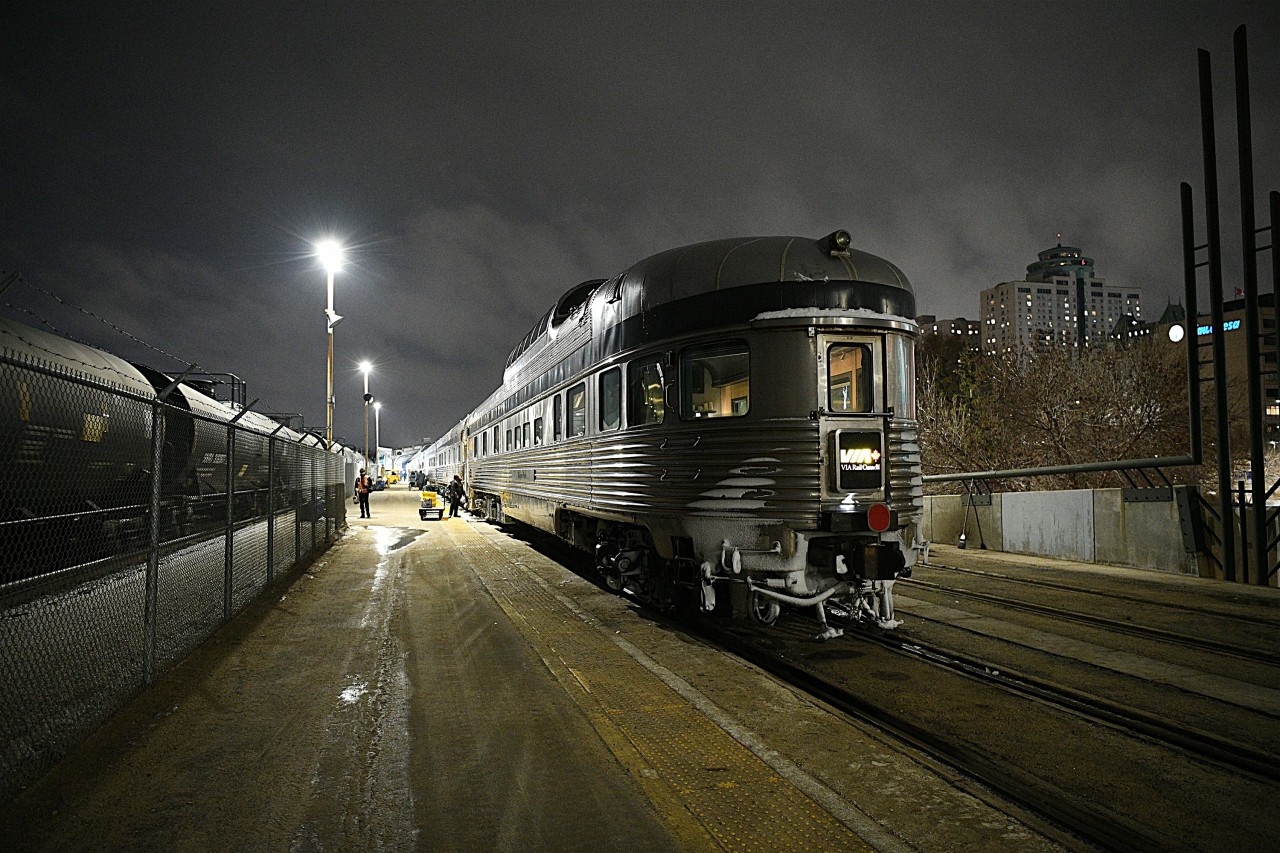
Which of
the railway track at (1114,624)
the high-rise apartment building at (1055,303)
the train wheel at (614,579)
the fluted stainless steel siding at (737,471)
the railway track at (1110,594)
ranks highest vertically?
the high-rise apartment building at (1055,303)

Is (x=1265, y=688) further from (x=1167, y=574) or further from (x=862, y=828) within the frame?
(x=1167, y=574)

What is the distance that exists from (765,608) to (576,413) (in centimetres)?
411

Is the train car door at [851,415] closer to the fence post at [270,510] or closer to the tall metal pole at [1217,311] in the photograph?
the fence post at [270,510]

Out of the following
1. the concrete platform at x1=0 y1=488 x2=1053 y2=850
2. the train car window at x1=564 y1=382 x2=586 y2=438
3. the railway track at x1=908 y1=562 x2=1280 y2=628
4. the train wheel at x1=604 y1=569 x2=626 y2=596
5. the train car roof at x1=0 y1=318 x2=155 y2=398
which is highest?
the train car roof at x1=0 y1=318 x2=155 y2=398

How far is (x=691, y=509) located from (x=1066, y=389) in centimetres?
1859

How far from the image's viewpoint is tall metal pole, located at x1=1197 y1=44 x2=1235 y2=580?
443 inches

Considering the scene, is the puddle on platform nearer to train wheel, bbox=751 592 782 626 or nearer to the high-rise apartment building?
train wheel, bbox=751 592 782 626

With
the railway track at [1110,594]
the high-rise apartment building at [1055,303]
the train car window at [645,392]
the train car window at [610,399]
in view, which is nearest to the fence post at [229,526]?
the train car window at [610,399]

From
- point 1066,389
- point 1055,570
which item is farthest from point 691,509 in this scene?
point 1066,389

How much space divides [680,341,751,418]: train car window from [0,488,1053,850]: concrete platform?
7.09ft

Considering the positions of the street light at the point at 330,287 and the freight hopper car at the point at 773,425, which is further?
the street light at the point at 330,287

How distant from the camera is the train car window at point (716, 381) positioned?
7.05m

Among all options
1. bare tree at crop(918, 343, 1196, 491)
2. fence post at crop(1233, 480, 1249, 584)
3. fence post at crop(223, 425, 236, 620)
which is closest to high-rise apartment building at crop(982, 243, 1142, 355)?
bare tree at crop(918, 343, 1196, 491)

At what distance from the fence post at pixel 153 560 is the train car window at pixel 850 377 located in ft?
17.6
